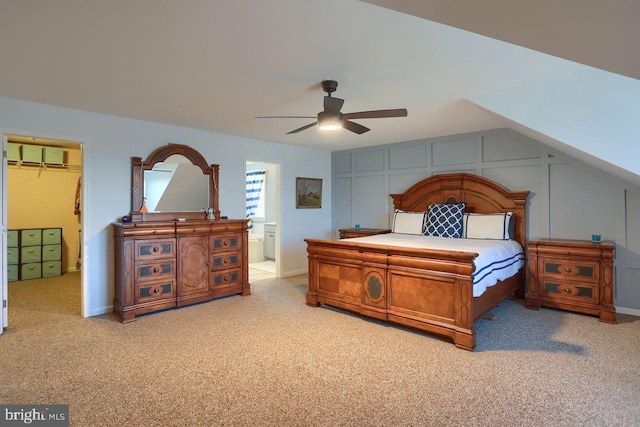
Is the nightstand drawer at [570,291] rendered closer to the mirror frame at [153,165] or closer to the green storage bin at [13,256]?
the mirror frame at [153,165]

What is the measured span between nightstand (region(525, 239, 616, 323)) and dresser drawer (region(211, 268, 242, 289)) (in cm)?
372

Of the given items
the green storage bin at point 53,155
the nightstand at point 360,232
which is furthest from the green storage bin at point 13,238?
the nightstand at point 360,232

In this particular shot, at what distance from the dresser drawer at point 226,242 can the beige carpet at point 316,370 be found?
0.98 metres

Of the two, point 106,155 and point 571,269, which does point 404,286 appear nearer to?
point 571,269

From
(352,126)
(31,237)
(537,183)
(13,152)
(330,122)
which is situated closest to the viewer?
(330,122)

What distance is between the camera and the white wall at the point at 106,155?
11.9ft

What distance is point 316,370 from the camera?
261 centimetres

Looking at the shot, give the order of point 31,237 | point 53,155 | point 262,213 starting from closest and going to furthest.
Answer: point 31,237, point 53,155, point 262,213

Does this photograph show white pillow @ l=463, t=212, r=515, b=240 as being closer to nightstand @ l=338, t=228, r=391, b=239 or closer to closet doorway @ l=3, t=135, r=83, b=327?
nightstand @ l=338, t=228, r=391, b=239

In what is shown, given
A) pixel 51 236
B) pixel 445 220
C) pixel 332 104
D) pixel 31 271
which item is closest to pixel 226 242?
pixel 332 104

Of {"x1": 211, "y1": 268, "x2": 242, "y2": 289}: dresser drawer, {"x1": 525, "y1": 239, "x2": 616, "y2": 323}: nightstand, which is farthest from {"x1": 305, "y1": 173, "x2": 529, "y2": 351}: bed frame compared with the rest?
{"x1": 211, "y1": 268, "x2": 242, "y2": 289}: dresser drawer

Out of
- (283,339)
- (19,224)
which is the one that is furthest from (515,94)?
(19,224)

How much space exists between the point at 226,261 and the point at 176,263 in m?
0.70

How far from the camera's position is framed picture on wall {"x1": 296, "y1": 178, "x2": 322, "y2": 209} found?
622cm
